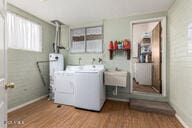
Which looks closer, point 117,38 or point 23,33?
point 23,33

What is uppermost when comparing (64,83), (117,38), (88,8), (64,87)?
(88,8)

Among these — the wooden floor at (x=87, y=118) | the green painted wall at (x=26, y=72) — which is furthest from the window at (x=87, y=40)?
the wooden floor at (x=87, y=118)

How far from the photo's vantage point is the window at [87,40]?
3.63 meters

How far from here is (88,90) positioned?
8.75 ft

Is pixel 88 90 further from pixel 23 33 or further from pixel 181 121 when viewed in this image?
pixel 23 33

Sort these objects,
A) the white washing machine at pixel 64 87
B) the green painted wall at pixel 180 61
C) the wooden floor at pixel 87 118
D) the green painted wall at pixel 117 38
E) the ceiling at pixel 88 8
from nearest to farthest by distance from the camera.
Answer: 1. the green painted wall at pixel 180 61
2. the wooden floor at pixel 87 118
3. the ceiling at pixel 88 8
4. the white washing machine at pixel 64 87
5. the green painted wall at pixel 117 38

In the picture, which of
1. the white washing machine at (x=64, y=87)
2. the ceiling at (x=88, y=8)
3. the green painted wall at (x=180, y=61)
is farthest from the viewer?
the white washing machine at (x=64, y=87)

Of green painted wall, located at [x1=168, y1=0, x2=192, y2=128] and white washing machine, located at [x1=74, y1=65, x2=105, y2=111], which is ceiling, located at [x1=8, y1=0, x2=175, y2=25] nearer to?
green painted wall, located at [x1=168, y1=0, x2=192, y2=128]

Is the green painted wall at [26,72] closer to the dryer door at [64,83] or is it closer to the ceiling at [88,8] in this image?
the ceiling at [88,8]

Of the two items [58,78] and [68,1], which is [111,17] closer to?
[68,1]

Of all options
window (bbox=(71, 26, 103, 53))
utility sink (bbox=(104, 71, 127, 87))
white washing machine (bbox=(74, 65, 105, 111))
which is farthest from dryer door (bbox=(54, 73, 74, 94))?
window (bbox=(71, 26, 103, 53))

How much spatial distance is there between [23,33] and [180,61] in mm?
3765

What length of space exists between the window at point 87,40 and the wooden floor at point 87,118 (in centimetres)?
186

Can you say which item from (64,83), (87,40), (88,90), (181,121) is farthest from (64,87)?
(181,121)
